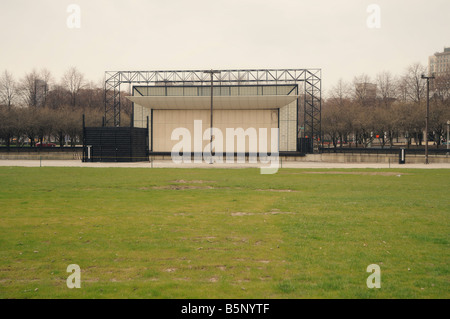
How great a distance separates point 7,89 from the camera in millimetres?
73750

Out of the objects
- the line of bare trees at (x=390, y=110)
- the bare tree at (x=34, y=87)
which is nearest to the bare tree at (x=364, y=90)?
the line of bare trees at (x=390, y=110)

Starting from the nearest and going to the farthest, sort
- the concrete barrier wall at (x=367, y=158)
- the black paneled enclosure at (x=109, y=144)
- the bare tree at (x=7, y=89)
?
the black paneled enclosure at (x=109, y=144) < the concrete barrier wall at (x=367, y=158) < the bare tree at (x=7, y=89)

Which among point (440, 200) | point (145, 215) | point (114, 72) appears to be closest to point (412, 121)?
point (114, 72)

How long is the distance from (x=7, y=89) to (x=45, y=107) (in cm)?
851

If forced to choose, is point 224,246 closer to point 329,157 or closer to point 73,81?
point 329,157

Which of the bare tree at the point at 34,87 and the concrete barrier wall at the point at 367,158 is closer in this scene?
the concrete barrier wall at the point at 367,158

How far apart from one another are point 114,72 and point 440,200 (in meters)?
48.8

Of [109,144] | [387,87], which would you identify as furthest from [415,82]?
[109,144]

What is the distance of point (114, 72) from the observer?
56188 millimetres

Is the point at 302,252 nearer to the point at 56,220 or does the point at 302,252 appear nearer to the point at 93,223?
the point at 93,223

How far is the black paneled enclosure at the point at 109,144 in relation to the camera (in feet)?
155

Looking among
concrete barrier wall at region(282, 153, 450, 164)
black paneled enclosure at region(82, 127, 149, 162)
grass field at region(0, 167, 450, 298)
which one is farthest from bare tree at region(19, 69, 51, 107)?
grass field at region(0, 167, 450, 298)

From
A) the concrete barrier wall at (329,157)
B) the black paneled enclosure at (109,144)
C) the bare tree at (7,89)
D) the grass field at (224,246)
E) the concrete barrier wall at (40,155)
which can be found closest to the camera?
the grass field at (224,246)

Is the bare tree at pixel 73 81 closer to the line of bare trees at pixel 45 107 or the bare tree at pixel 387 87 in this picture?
the line of bare trees at pixel 45 107
